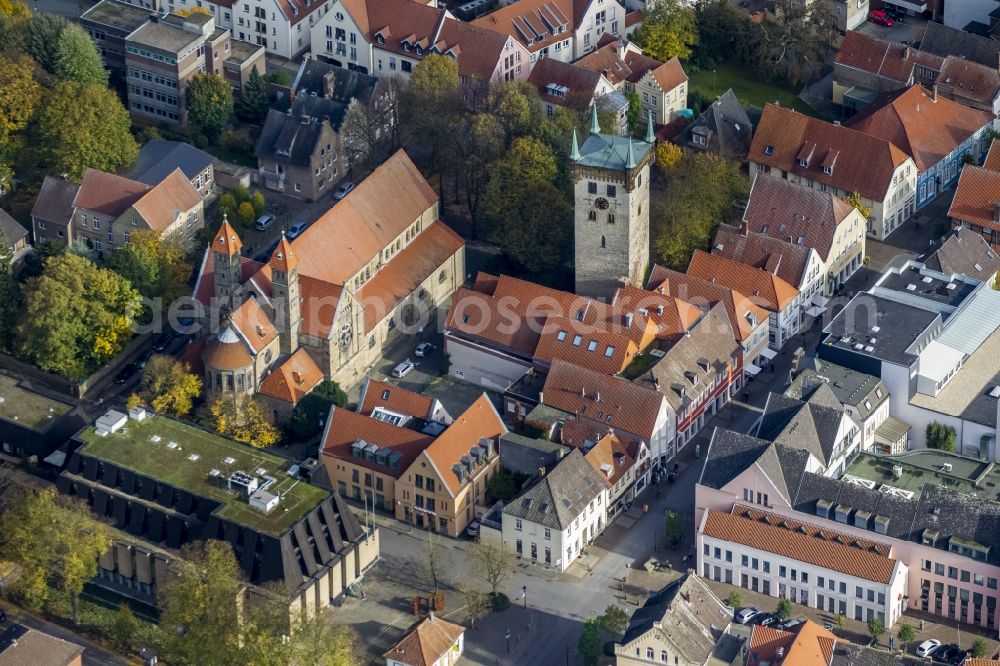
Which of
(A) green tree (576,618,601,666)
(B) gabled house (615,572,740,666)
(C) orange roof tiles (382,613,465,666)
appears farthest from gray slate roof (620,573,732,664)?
(C) orange roof tiles (382,613,465,666)

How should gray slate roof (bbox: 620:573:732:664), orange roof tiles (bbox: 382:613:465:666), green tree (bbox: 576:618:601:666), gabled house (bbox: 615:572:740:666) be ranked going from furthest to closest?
1. green tree (bbox: 576:618:601:666)
2. orange roof tiles (bbox: 382:613:465:666)
3. gray slate roof (bbox: 620:573:732:664)
4. gabled house (bbox: 615:572:740:666)

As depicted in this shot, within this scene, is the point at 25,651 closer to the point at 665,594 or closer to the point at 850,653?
the point at 665,594

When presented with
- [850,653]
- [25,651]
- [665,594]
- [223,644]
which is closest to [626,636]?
[665,594]

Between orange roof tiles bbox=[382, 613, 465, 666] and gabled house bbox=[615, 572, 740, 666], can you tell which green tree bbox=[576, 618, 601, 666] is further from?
orange roof tiles bbox=[382, 613, 465, 666]

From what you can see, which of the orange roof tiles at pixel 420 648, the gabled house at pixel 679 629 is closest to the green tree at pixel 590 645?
the gabled house at pixel 679 629

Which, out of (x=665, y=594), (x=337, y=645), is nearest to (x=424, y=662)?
(x=337, y=645)

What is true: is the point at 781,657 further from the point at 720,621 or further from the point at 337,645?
the point at 337,645

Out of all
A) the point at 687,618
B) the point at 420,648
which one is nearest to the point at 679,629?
the point at 687,618

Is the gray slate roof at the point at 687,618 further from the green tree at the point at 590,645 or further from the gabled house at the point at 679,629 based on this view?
the green tree at the point at 590,645

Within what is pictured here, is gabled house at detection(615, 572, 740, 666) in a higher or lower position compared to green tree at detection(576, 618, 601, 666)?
higher
